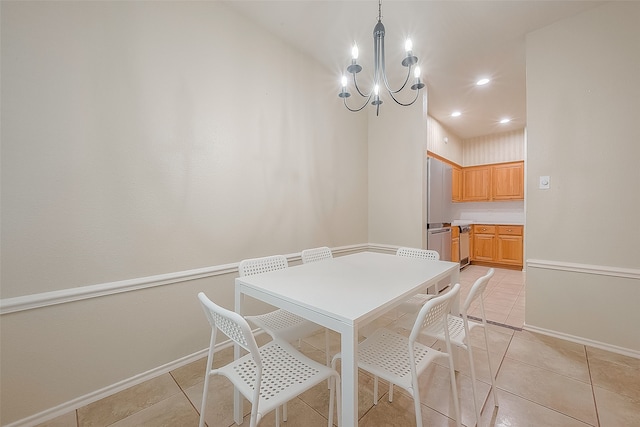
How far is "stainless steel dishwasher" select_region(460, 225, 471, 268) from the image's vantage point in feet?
15.5

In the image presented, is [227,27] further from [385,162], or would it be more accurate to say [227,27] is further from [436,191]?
[436,191]

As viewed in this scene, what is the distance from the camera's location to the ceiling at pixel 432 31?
2.05 metres

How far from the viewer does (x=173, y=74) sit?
1.80 meters

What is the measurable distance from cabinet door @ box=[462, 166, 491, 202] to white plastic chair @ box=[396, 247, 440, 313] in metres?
4.07

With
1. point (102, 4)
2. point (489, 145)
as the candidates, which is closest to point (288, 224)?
point (102, 4)

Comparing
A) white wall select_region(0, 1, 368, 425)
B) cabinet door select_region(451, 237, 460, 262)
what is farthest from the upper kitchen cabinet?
white wall select_region(0, 1, 368, 425)

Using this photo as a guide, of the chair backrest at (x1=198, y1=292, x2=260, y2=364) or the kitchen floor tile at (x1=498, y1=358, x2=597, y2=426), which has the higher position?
the chair backrest at (x1=198, y1=292, x2=260, y2=364)

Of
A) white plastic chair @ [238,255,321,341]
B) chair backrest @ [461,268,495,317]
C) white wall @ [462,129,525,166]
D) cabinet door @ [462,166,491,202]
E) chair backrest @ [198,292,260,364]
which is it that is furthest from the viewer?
cabinet door @ [462,166,491,202]

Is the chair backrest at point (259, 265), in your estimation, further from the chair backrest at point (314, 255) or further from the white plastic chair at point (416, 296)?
the white plastic chair at point (416, 296)

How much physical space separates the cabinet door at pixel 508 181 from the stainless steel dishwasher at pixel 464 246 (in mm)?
945

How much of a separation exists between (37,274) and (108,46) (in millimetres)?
1384

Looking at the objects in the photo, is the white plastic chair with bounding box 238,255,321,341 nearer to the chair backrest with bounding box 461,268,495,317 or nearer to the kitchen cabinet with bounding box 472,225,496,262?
the chair backrest with bounding box 461,268,495,317

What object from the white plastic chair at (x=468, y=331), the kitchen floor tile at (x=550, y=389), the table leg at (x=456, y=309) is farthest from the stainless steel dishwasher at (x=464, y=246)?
the white plastic chair at (x=468, y=331)

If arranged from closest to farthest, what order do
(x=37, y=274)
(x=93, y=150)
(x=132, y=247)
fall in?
(x=37, y=274) → (x=93, y=150) → (x=132, y=247)
